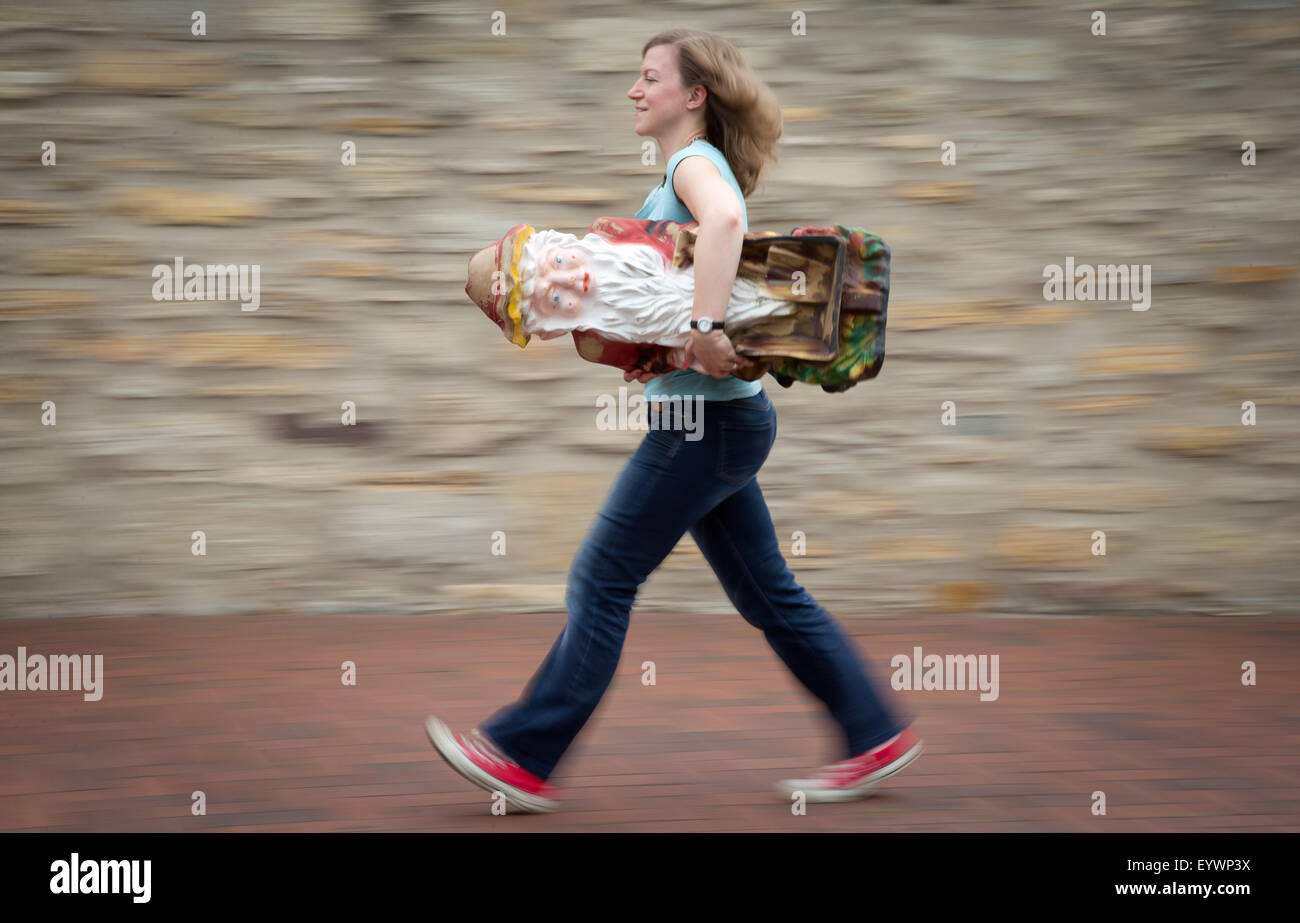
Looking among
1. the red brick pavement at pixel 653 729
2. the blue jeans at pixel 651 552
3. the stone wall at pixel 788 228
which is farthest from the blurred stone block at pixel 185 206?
the blue jeans at pixel 651 552

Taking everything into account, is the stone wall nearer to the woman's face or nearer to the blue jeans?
the blue jeans

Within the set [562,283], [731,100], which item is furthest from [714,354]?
[731,100]

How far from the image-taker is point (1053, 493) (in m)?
5.97

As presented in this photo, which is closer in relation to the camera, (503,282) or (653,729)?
(503,282)

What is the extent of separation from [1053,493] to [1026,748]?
210cm

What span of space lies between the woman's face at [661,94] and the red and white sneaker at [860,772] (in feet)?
5.36

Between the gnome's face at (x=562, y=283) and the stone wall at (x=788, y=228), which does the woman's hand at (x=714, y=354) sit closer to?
the gnome's face at (x=562, y=283)

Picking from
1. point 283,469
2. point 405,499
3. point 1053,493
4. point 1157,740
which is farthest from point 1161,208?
point 283,469

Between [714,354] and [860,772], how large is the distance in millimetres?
1219

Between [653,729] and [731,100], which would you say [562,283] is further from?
[653,729]

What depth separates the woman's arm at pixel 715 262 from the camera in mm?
2963

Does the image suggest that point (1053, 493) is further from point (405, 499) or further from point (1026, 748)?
point (405, 499)

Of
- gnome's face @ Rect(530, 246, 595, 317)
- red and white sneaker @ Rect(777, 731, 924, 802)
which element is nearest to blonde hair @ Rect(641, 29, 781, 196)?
gnome's face @ Rect(530, 246, 595, 317)

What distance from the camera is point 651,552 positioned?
3289mm
